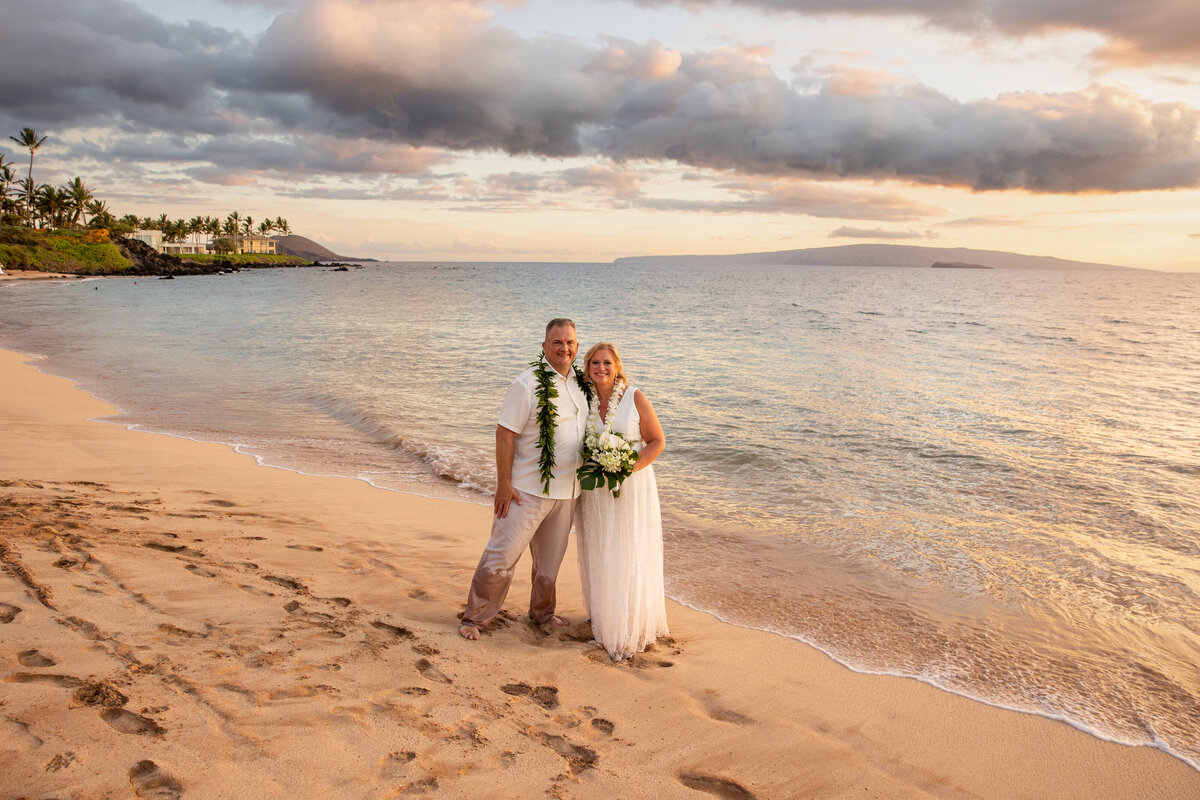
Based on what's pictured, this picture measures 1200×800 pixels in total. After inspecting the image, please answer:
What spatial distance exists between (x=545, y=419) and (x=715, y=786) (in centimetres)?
239

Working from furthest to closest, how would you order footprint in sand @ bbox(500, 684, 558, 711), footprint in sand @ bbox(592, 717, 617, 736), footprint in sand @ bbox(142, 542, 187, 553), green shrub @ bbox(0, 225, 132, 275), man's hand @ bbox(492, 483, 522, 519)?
green shrub @ bbox(0, 225, 132, 275) < footprint in sand @ bbox(142, 542, 187, 553) < man's hand @ bbox(492, 483, 522, 519) < footprint in sand @ bbox(500, 684, 558, 711) < footprint in sand @ bbox(592, 717, 617, 736)

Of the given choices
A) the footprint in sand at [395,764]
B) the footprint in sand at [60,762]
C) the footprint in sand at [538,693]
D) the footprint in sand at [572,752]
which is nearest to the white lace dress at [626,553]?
the footprint in sand at [538,693]

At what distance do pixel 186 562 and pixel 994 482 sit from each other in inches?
418

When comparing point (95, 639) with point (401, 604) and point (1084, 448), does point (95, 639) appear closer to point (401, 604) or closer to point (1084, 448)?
point (401, 604)

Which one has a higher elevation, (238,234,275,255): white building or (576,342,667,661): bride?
(238,234,275,255): white building

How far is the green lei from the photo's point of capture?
4.80 meters

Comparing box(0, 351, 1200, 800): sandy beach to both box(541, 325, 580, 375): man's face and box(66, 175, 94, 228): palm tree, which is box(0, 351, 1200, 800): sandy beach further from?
box(66, 175, 94, 228): palm tree

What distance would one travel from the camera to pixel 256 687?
381 centimetres

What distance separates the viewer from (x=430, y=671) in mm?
4375

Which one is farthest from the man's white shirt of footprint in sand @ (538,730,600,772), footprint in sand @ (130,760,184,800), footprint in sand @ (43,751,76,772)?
footprint in sand @ (43,751,76,772)

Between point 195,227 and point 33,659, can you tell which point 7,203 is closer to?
point 195,227

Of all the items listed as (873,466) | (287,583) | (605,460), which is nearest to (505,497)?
(605,460)

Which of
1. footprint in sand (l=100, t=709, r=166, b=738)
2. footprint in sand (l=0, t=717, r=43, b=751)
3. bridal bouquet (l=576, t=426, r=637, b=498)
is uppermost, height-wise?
bridal bouquet (l=576, t=426, r=637, b=498)

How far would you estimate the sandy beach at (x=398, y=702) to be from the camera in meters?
3.28
